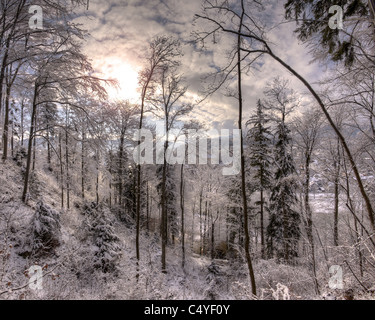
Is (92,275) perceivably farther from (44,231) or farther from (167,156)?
(167,156)

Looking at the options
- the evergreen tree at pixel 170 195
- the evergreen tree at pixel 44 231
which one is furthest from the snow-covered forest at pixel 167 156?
the evergreen tree at pixel 170 195

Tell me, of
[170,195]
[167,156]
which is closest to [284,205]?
[167,156]

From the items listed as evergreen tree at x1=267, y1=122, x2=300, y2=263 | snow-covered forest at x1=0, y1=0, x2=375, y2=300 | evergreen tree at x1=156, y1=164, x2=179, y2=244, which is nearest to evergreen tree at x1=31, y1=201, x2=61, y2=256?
snow-covered forest at x1=0, y1=0, x2=375, y2=300

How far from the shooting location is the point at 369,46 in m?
5.46

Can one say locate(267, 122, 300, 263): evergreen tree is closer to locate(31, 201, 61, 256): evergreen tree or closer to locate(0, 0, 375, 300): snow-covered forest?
locate(0, 0, 375, 300): snow-covered forest

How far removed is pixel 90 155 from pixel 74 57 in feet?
14.2

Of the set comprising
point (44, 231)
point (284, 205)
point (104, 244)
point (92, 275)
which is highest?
point (284, 205)

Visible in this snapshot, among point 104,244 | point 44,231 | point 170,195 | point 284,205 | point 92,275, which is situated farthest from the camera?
point 170,195

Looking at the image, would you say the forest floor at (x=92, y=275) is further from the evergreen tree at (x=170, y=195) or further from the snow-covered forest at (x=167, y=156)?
the evergreen tree at (x=170, y=195)

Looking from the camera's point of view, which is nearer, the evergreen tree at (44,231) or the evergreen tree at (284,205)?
the evergreen tree at (44,231)

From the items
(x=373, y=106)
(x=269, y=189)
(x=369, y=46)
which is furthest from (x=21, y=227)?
(x=269, y=189)

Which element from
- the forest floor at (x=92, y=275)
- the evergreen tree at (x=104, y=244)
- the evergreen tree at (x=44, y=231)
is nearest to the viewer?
the forest floor at (x=92, y=275)

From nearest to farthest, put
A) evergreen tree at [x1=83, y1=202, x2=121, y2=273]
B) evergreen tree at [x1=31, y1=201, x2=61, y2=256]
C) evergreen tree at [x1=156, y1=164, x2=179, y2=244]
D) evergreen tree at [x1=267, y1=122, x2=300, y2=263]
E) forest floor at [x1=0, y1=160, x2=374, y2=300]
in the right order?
forest floor at [x1=0, y1=160, x2=374, y2=300] → evergreen tree at [x1=31, y1=201, x2=61, y2=256] → evergreen tree at [x1=83, y1=202, x2=121, y2=273] → evergreen tree at [x1=267, y1=122, x2=300, y2=263] → evergreen tree at [x1=156, y1=164, x2=179, y2=244]

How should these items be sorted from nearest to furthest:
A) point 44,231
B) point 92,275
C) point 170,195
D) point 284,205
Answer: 1. point 92,275
2. point 44,231
3. point 284,205
4. point 170,195
